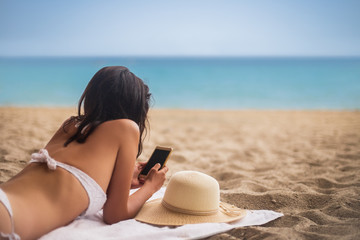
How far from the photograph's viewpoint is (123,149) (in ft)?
6.09

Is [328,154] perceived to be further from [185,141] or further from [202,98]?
[202,98]

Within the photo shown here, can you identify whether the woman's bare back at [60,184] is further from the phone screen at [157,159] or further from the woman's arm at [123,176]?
the phone screen at [157,159]

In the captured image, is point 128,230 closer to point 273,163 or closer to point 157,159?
point 157,159

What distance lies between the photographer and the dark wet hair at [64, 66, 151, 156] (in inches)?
74.2

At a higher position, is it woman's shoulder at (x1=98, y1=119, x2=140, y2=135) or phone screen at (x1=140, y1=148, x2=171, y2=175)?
woman's shoulder at (x1=98, y1=119, x2=140, y2=135)

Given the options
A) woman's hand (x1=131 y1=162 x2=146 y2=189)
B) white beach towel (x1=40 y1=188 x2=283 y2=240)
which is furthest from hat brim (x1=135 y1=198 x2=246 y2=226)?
woman's hand (x1=131 y1=162 x2=146 y2=189)

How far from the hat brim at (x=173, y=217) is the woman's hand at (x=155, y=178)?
0.45ft

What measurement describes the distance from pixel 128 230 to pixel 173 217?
288 mm

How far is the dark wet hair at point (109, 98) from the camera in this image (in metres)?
1.88

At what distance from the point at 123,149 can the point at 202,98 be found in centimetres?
1287

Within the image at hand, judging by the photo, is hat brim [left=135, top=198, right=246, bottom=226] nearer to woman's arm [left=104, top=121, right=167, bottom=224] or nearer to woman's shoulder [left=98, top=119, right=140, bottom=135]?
woman's arm [left=104, top=121, right=167, bottom=224]

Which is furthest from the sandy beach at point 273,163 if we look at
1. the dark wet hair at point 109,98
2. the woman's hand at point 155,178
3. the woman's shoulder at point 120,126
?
the dark wet hair at point 109,98

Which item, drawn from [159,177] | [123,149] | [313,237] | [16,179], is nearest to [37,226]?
[16,179]

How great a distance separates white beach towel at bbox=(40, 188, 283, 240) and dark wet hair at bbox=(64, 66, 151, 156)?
46 centimetres
